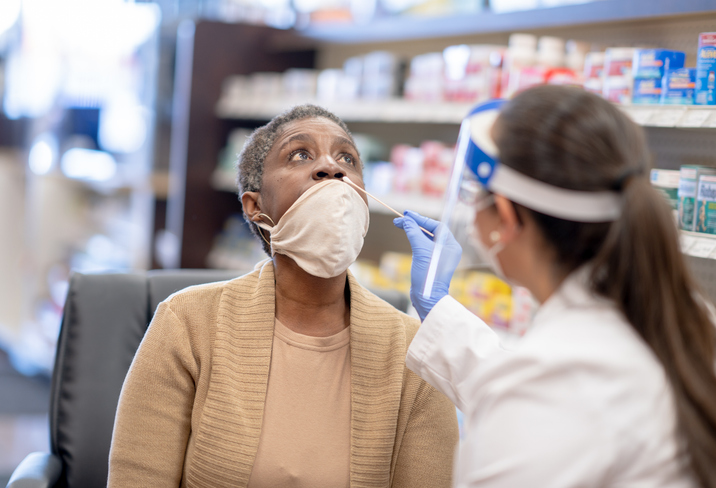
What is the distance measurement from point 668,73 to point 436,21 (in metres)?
1.32

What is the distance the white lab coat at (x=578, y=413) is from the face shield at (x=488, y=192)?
13 centimetres

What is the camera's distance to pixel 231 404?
1.40m

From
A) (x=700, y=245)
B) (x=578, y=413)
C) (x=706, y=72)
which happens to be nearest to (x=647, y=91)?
(x=706, y=72)

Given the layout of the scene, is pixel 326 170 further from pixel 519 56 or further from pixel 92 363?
pixel 519 56

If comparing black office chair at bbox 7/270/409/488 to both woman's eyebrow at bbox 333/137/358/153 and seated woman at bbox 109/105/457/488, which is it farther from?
woman's eyebrow at bbox 333/137/358/153

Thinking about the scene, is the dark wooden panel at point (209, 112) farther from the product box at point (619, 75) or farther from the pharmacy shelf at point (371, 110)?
the product box at point (619, 75)

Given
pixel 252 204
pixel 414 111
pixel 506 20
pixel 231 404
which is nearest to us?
pixel 231 404

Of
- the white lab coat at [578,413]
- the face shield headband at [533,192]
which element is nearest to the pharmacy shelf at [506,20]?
the face shield headband at [533,192]

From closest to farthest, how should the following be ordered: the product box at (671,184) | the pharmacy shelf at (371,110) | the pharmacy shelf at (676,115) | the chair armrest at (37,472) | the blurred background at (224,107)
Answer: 1. the chair armrest at (37,472)
2. the pharmacy shelf at (676,115)
3. the product box at (671,184)
4. the blurred background at (224,107)
5. the pharmacy shelf at (371,110)

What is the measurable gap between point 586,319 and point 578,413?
148 millimetres

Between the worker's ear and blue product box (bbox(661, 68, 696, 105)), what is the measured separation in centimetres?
123

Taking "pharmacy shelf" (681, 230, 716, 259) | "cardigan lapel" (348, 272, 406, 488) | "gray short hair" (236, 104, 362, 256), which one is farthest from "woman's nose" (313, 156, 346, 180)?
"pharmacy shelf" (681, 230, 716, 259)

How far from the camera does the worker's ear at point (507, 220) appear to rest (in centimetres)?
104

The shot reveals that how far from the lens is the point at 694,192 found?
2.00 m
